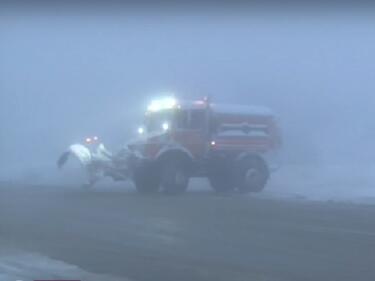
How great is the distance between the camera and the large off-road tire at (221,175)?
28506 mm

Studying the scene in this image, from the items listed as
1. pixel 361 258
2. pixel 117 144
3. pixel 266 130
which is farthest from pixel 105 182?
pixel 361 258

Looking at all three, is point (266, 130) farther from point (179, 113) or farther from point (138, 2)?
point (138, 2)

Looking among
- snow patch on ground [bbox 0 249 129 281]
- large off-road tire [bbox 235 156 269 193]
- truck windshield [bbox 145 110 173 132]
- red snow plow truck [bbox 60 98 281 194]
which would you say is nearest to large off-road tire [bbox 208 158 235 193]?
red snow plow truck [bbox 60 98 281 194]

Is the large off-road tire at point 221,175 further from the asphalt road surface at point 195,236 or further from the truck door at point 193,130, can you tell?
the asphalt road surface at point 195,236

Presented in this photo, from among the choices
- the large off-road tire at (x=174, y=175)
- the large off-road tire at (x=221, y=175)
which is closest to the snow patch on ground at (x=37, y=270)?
the large off-road tire at (x=174, y=175)

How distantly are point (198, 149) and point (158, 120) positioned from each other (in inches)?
47.9

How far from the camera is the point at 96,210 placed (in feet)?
75.8

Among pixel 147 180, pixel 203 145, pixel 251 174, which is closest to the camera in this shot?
pixel 147 180

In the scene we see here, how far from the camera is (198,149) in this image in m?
28.3

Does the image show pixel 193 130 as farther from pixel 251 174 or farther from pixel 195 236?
pixel 195 236

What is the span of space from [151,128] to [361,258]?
13.1 meters

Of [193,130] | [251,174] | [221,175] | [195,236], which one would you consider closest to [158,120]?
[193,130]

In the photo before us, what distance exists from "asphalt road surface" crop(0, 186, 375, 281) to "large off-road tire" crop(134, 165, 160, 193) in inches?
38.8

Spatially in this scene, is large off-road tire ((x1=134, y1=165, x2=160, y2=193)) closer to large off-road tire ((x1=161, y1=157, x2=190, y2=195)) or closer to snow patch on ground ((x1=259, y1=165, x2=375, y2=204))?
large off-road tire ((x1=161, y1=157, x2=190, y2=195))
